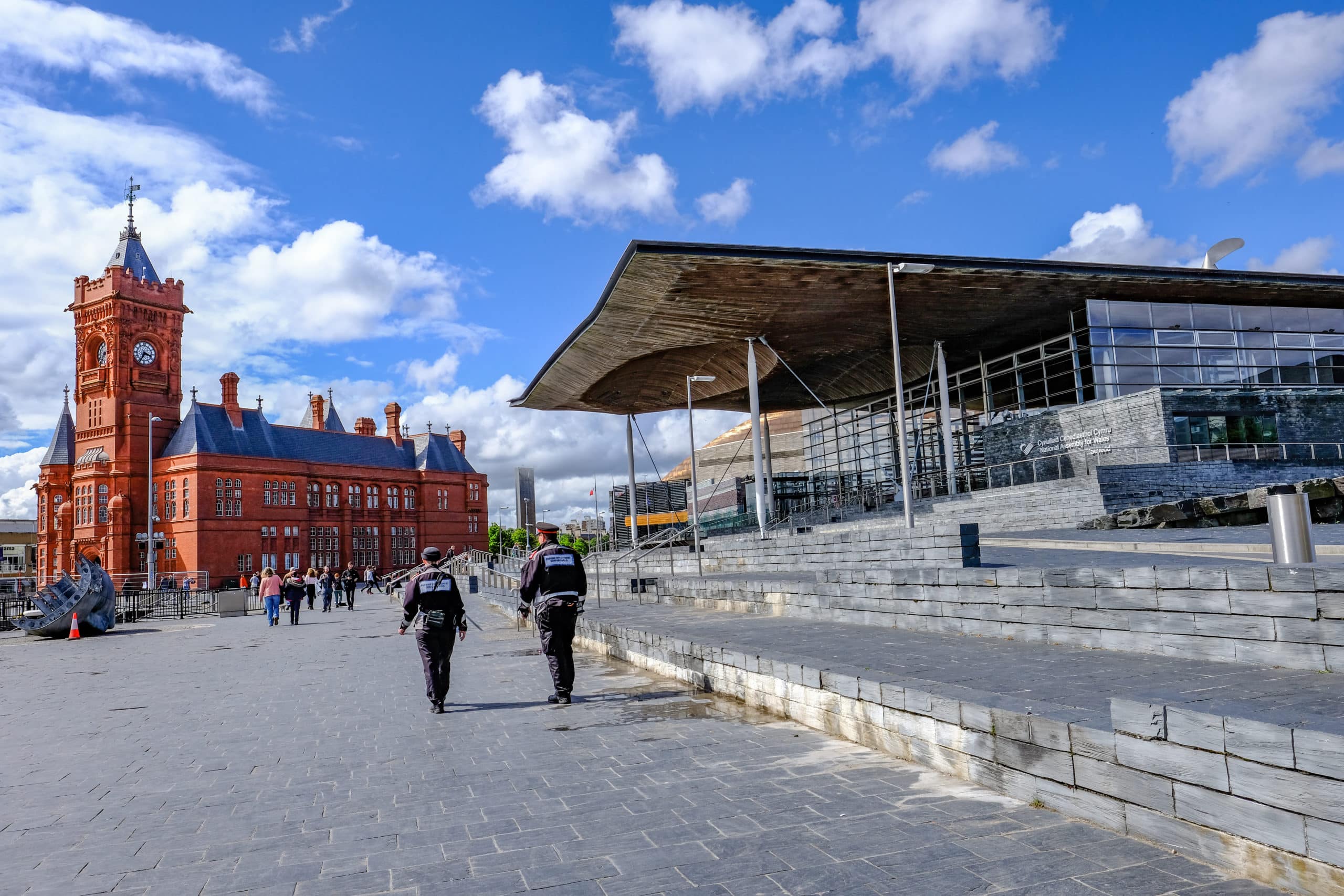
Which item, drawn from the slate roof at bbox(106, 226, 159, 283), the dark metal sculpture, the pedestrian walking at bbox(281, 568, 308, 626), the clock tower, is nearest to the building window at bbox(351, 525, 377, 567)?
the clock tower

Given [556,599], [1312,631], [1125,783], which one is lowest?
[1125,783]

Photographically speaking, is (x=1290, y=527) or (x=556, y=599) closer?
(x=1290, y=527)

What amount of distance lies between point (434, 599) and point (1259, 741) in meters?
7.62

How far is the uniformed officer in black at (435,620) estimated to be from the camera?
28.9 feet

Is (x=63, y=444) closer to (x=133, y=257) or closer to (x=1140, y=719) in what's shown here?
(x=133, y=257)

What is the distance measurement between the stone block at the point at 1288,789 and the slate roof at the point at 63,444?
88.0 meters

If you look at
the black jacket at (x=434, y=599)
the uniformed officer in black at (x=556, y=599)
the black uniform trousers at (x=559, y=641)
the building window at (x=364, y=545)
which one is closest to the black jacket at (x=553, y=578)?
the uniformed officer in black at (x=556, y=599)

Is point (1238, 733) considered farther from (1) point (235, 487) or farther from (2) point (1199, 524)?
(1) point (235, 487)

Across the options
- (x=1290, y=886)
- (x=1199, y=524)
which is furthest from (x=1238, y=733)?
(x=1199, y=524)

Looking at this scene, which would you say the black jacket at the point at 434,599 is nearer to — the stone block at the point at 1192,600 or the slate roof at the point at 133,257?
the stone block at the point at 1192,600

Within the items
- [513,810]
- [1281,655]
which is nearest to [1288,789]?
[1281,655]

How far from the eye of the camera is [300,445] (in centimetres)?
8156

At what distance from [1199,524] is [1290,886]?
53.7 feet

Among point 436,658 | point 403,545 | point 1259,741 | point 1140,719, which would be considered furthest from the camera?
point 403,545
